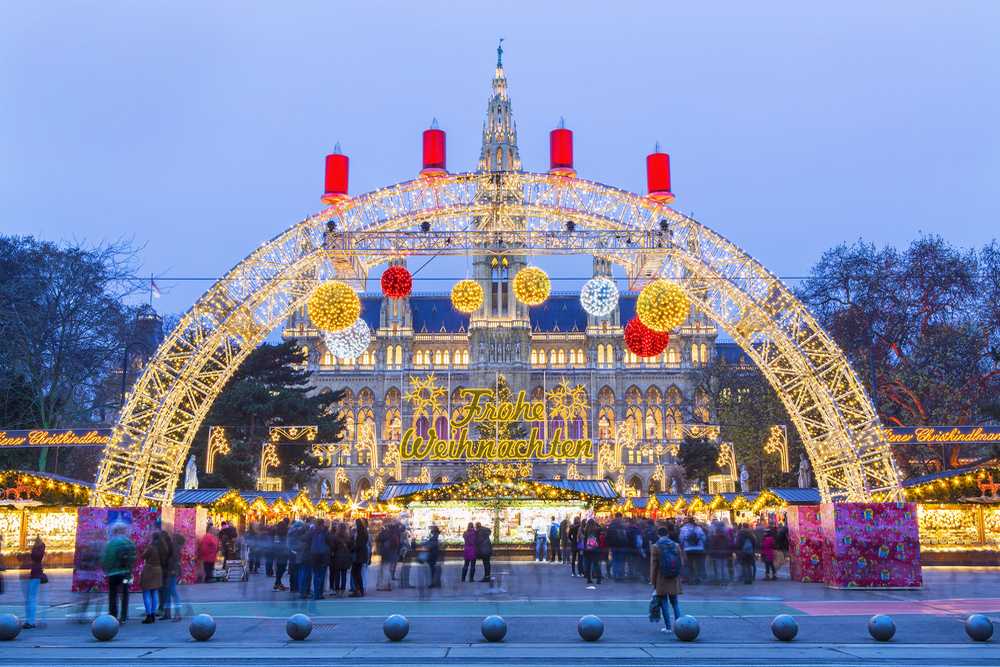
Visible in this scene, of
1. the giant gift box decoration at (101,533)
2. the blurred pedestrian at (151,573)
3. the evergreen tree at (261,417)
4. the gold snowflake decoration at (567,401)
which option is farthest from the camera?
the gold snowflake decoration at (567,401)

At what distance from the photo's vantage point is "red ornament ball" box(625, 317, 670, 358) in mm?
20375

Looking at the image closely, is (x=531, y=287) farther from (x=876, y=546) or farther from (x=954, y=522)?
(x=954, y=522)

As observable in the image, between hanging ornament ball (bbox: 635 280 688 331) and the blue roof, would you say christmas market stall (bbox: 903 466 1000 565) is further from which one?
the blue roof

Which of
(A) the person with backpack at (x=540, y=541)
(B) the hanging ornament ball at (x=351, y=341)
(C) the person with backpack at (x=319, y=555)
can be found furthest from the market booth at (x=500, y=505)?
(C) the person with backpack at (x=319, y=555)

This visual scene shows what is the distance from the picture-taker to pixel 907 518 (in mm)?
15836

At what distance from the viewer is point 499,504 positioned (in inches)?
1150

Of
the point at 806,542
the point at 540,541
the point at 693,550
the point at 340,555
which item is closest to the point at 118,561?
the point at 340,555

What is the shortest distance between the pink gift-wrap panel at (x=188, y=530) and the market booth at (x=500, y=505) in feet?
32.5

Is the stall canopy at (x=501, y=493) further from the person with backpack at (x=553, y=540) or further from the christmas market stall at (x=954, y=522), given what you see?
the christmas market stall at (x=954, y=522)

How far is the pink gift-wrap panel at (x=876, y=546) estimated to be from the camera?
1570cm

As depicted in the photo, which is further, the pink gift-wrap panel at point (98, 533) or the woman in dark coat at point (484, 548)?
the woman in dark coat at point (484, 548)

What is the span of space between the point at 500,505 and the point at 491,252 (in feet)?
42.9

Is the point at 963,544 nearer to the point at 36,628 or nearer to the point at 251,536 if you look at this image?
→ the point at 251,536

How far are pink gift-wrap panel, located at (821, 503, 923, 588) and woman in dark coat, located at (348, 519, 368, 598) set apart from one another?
879 centimetres
